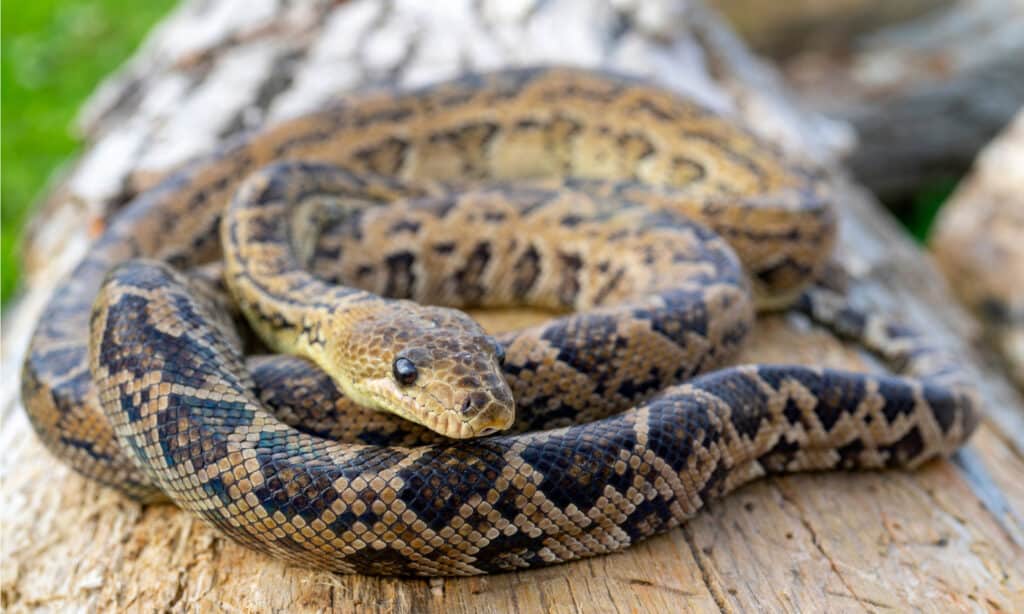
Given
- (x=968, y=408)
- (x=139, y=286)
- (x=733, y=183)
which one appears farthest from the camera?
(x=733, y=183)

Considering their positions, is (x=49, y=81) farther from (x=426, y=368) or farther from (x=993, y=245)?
(x=993, y=245)

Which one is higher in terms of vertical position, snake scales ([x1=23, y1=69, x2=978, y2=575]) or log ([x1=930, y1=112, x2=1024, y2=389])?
snake scales ([x1=23, y1=69, x2=978, y2=575])

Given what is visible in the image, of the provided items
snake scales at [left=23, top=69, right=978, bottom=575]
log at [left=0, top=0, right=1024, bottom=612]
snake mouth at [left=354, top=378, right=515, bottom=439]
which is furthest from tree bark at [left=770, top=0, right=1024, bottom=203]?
snake mouth at [left=354, top=378, right=515, bottom=439]

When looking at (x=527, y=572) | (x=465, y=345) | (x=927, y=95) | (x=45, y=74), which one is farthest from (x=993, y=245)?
(x=45, y=74)

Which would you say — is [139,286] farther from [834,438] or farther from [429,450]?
[834,438]

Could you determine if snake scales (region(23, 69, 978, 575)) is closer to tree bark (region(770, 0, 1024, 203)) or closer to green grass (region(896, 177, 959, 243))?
tree bark (region(770, 0, 1024, 203))

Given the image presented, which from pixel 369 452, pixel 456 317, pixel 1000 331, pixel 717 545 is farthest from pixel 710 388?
pixel 1000 331

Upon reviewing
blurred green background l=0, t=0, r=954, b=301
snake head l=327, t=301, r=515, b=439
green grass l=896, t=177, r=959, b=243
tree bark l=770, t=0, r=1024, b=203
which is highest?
snake head l=327, t=301, r=515, b=439

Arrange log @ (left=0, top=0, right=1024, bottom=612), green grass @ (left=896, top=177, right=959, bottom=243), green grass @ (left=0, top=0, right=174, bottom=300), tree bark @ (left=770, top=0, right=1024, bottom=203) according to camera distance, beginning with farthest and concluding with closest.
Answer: green grass @ (left=896, top=177, right=959, bottom=243)
tree bark @ (left=770, top=0, right=1024, bottom=203)
green grass @ (left=0, top=0, right=174, bottom=300)
log @ (left=0, top=0, right=1024, bottom=612)
